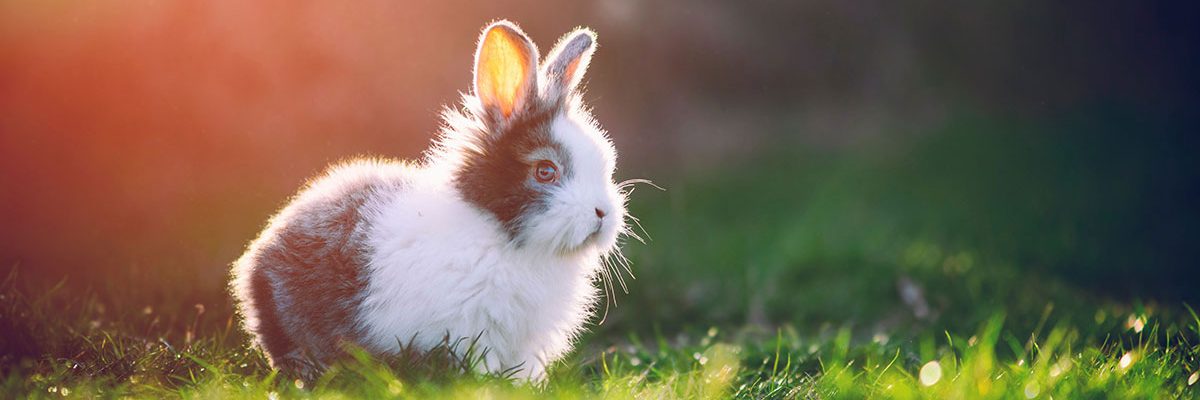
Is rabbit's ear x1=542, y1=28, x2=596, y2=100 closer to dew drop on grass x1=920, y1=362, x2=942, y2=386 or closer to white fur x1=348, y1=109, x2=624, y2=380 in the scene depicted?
white fur x1=348, y1=109, x2=624, y2=380

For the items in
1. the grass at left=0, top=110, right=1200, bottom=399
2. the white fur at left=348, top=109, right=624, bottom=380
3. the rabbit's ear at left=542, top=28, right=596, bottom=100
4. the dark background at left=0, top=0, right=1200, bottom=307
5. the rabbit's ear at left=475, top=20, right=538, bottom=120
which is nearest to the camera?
the grass at left=0, top=110, right=1200, bottom=399

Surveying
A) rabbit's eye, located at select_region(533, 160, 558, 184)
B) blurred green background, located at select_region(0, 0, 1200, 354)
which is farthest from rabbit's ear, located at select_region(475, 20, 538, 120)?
blurred green background, located at select_region(0, 0, 1200, 354)

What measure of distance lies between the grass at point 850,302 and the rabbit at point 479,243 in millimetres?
156

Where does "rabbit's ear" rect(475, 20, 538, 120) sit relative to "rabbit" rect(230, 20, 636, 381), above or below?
above

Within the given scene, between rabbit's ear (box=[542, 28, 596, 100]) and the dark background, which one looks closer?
rabbit's ear (box=[542, 28, 596, 100])

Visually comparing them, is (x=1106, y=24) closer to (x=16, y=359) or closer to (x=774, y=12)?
(x=774, y=12)

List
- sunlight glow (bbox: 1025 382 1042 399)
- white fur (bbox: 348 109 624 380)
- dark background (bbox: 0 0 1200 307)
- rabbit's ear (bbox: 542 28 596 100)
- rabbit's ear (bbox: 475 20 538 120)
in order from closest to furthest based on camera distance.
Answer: sunlight glow (bbox: 1025 382 1042 399) → white fur (bbox: 348 109 624 380) → rabbit's ear (bbox: 475 20 538 120) → rabbit's ear (bbox: 542 28 596 100) → dark background (bbox: 0 0 1200 307)

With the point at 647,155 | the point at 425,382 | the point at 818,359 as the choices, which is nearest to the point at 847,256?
the point at 647,155

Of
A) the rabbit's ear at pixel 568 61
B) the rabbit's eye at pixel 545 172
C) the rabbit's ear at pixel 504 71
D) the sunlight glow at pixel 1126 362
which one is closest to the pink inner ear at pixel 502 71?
the rabbit's ear at pixel 504 71

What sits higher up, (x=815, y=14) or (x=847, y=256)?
(x=815, y=14)

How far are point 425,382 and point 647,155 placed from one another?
407cm

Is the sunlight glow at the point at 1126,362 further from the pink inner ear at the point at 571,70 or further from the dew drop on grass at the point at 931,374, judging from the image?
the pink inner ear at the point at 571,70

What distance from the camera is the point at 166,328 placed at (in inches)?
157

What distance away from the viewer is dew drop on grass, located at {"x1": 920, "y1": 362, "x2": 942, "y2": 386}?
2.88m
